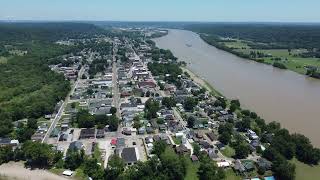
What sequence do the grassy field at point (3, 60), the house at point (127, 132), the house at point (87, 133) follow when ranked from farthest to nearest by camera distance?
1. the grassy field at point (3, 60)
2. the house at point (127, 132)
3. the house at point (87, 133)

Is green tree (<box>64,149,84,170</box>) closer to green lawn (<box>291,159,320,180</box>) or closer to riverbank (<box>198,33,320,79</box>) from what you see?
green lawn (<box>291,159,320,180</box>)

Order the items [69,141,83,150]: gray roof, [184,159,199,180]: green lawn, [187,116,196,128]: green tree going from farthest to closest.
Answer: [187,116,196,128]: green tree → [69,141,83,150]: gray roof → [184,159,199,180]: green lawn

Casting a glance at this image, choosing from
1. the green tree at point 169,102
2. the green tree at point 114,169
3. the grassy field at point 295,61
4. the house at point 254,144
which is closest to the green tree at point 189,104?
the green tree at point 169,102

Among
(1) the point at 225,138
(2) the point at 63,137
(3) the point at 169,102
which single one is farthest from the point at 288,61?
(2) the point at 63,137

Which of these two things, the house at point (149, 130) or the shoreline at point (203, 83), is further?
the shoreline at point (203, 83)

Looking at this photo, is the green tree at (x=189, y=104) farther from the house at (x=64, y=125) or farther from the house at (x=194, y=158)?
the house at (x=64, y=125)

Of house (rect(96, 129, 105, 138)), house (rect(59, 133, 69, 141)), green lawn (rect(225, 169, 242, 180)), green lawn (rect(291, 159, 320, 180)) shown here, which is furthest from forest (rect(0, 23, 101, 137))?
green lawn (rect(291, 159, 320, 180))
